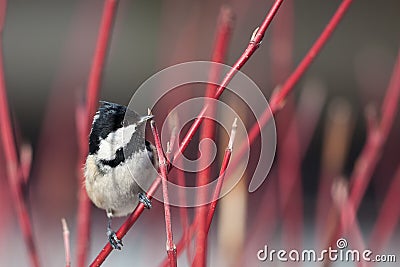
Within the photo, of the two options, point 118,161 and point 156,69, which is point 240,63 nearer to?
point 118,161

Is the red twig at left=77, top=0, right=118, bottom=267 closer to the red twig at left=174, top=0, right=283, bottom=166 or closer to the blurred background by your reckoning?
the red twig at left=174, top=0, right=283, bottom=166


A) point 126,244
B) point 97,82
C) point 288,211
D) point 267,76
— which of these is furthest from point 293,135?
point 267,76

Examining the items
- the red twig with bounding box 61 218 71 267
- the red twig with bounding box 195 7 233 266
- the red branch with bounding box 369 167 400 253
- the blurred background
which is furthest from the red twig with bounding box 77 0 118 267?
the blurred background

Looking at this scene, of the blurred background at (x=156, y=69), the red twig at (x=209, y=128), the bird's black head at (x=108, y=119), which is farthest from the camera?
the blurred background at (x=156, y=69)

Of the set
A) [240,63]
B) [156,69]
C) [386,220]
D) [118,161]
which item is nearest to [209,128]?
[240,63]

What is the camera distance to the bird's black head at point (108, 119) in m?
0.92

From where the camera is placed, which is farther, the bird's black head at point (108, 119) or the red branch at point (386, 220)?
the red branch at point (386, 220)

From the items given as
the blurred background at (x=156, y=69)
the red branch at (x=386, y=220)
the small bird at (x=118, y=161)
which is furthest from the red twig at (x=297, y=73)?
the blurred background at (x=156, y=69)

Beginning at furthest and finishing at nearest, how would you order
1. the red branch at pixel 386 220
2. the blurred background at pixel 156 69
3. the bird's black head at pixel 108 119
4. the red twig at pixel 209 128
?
the blurred background at pixel 156 69 → the red branch at pixel 386 220 → the bird's black head at pixel 108 119 → the red twig at pixel 209 128

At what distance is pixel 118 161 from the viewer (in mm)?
1057

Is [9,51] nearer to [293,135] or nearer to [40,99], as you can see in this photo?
[40,99]

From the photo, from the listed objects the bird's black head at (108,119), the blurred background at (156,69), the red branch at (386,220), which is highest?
the blurred background at (156,69)

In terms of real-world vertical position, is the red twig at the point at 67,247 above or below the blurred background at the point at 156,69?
below

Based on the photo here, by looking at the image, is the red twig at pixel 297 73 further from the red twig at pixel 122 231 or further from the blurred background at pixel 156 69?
the blurred background at pixel 156 69
